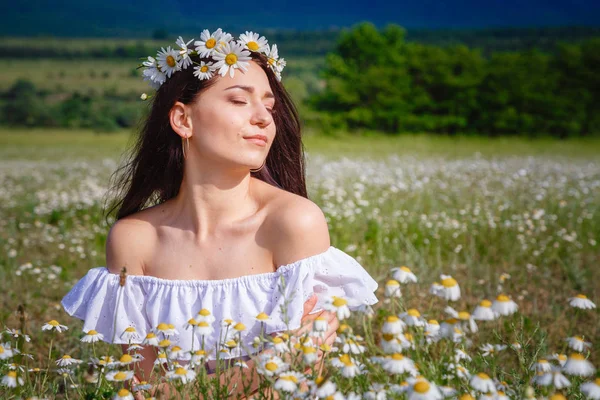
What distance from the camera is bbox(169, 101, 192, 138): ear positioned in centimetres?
285

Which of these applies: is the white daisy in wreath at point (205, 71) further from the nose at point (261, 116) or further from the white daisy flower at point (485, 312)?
the white daisy flower at point (485, 312)

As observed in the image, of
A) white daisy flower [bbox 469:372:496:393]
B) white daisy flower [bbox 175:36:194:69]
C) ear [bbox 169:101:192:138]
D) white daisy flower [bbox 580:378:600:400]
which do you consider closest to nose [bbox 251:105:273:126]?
ear [bbox 169:101:192:138]

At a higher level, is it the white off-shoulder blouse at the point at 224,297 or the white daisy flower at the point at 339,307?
the white daisy flower at the point at 339,307

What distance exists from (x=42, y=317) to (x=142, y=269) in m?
2.07

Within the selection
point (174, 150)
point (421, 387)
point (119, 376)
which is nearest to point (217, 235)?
point (174, 150)

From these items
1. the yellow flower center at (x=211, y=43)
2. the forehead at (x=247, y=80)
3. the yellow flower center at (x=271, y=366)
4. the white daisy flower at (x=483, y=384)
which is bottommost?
the yellow flower center at (x=271, y=366)

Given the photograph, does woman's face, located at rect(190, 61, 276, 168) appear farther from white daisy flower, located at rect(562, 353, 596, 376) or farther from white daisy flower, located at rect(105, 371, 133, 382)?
white daisy flower, located at rect(562, 353, 596, 376)

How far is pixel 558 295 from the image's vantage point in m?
4.79

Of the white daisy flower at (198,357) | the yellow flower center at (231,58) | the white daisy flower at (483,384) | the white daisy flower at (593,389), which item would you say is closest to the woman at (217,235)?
the yellow flower center at (231,58)

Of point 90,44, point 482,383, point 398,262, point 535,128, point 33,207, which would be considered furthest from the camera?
point 90,44

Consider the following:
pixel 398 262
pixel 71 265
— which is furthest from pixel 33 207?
pixel 398 262

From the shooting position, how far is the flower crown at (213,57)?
109 inches

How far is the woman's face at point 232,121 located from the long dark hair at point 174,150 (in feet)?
0.27

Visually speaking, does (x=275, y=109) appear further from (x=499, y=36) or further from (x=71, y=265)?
(x=499, y=36)
